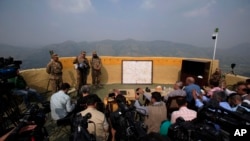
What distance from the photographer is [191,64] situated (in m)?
8.66

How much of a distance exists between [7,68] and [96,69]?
153 inches

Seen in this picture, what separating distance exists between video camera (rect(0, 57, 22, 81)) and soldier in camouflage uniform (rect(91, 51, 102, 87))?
134 inches

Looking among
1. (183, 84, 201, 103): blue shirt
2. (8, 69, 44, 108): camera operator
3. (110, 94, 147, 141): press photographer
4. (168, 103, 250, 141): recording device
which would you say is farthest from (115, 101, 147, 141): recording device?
(8, 69, 44, 108): camera operator

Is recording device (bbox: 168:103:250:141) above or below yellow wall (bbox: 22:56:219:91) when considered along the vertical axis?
above

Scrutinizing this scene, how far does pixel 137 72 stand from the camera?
30.8 feet

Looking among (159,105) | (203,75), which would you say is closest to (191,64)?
(203,75)

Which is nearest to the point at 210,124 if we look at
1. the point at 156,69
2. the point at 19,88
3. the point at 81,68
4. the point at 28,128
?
the point at 28,128

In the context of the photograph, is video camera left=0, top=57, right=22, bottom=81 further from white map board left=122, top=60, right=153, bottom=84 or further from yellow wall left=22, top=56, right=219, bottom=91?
Result: white map board left=122, top=60, right=153, bottom=84

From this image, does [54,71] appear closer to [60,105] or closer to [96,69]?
[96,69]

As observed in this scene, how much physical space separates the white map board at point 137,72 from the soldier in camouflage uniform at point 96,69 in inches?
50.0

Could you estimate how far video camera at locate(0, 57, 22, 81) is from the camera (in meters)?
5.31

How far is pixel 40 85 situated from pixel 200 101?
6.20 meters

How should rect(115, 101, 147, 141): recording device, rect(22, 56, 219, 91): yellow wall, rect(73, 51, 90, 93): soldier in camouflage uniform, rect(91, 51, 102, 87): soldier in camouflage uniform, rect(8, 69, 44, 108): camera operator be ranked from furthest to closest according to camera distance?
rect(22, 56, 219, 91): yellow wall < rect(91, 51, 102, 87): soldier in camouflage uniform < rect(73, 51, 90, 93): soldier in camouflage uniform < rect(8, 69, 44, 108): camera operator < rect(115, 101, 147, 141): recording device

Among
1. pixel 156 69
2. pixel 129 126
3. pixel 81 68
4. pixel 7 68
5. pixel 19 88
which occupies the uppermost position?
pixel 7 68
